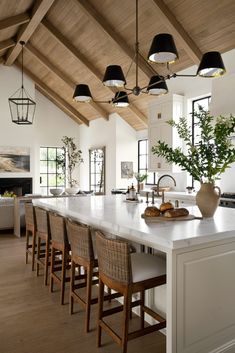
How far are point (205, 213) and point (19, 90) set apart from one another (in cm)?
857

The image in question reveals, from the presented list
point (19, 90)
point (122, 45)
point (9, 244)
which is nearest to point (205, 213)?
point (9, 244)

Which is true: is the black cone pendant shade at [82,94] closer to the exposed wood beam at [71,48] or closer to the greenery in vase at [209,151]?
the greenery in vase at [209,151]

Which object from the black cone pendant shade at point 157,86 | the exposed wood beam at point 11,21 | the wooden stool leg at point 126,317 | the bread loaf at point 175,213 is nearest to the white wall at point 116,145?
the exposed wood beam at point 11,21

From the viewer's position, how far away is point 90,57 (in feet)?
23.9

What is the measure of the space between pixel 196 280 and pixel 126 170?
23.8 feet

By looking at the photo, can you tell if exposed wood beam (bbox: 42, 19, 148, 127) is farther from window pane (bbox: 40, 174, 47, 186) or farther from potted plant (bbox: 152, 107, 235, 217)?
potted plant (bbox: 152, 107, 235, 217)

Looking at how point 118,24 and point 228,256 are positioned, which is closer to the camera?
point 228,256

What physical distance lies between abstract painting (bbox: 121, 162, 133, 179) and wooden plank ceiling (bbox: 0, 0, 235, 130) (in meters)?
1.16

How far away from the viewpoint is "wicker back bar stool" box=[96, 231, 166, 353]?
200 centimetres

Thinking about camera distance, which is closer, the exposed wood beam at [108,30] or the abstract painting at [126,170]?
the exposed wood beam at [108,30]

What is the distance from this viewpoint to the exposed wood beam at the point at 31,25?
5871 mm

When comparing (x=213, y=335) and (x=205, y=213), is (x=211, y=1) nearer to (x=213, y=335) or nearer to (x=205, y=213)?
(x=205, y=213)

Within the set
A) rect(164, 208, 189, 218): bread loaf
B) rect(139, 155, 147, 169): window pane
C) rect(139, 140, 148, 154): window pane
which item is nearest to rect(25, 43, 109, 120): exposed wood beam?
rect(139, 140, 148, 154): window pane

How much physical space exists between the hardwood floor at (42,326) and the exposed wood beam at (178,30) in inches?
173
